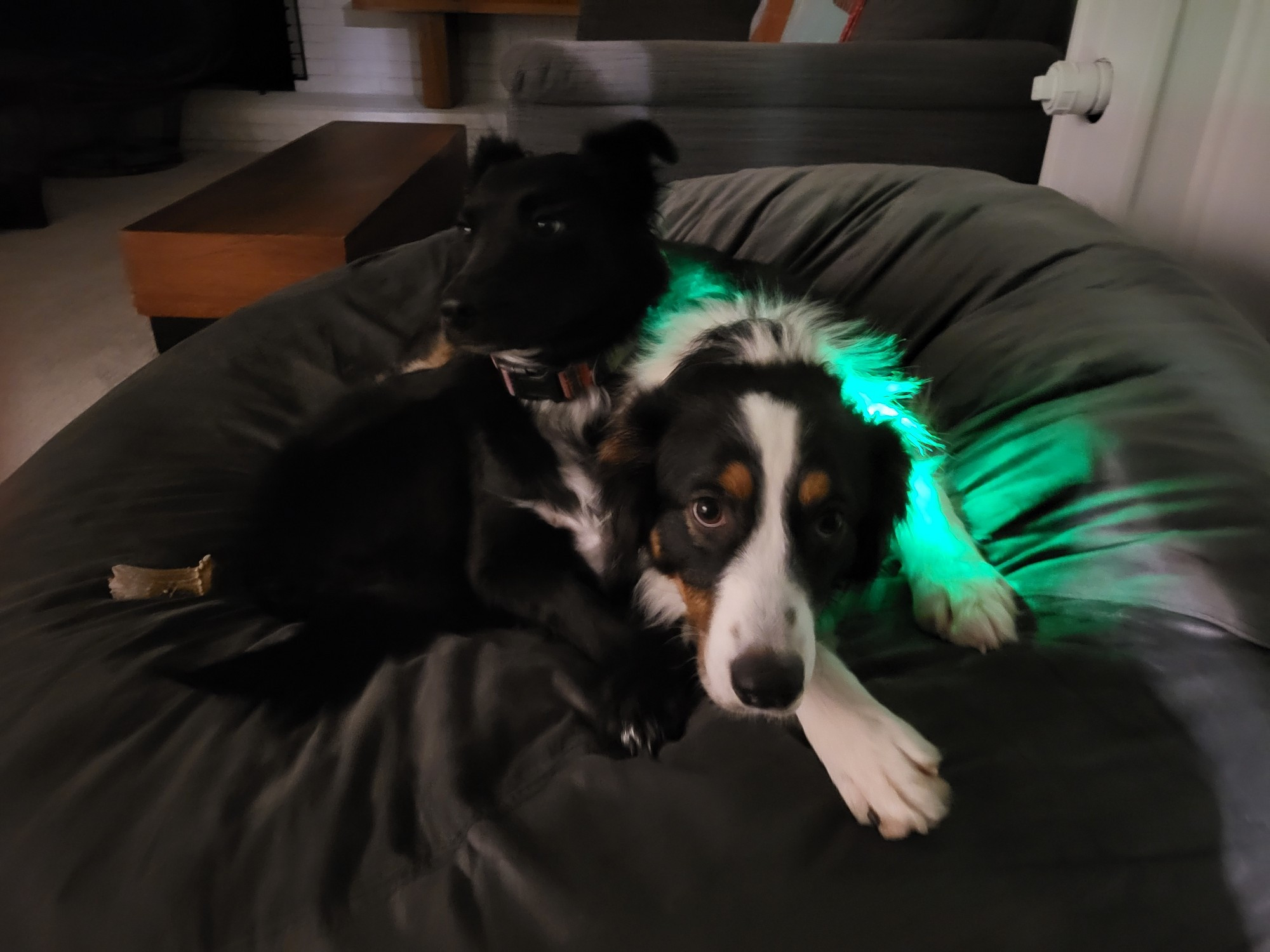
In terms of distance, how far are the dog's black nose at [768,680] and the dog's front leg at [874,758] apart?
31 mm

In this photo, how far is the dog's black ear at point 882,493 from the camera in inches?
41.8

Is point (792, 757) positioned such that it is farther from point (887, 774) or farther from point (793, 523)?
point (793, 523)

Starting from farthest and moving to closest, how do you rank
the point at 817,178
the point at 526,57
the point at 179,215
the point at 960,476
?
the point at 179,215
the point at 526,57
the point at 817,178
the point at 960,476

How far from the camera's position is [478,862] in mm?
786

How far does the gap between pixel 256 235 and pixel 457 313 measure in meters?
1.77

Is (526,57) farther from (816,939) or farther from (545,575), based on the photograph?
(816,939)

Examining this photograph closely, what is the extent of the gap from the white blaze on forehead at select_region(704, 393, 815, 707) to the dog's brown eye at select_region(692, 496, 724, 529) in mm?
51

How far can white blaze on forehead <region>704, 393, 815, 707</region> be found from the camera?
2.83ft

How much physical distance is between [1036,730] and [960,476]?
0.49 m

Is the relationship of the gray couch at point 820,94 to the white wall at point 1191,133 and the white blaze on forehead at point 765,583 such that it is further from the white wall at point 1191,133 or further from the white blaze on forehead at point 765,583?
the white blaze on forehead at point 765,583

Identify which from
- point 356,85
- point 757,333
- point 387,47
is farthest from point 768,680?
point 356,85

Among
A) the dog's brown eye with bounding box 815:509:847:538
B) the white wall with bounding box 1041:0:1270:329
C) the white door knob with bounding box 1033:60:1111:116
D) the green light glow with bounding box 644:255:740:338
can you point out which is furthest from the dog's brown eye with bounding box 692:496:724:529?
the white door knob with bounding box 1033:60:1111:116

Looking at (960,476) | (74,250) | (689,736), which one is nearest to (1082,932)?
(689,736)

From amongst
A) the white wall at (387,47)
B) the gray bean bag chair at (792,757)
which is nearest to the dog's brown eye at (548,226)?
the gray bean bag chair at (792,757)
